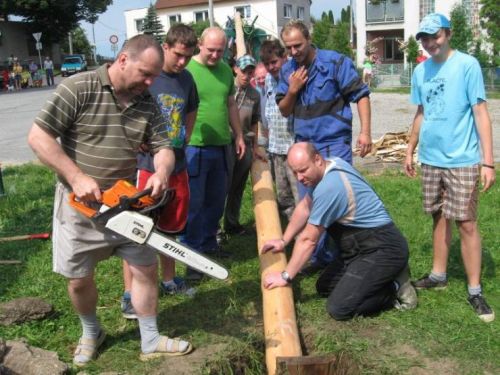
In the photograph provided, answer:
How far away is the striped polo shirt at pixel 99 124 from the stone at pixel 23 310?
1424 mm

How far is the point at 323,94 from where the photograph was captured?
4395 mm

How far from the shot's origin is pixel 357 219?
382cm

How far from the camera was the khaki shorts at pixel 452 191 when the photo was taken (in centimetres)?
380

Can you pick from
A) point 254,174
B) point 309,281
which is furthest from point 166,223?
point 254,174

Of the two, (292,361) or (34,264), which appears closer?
(292,361)

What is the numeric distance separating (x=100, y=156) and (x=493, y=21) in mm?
24160

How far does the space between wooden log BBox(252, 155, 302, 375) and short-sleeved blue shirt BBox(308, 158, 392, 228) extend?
1.87 ft

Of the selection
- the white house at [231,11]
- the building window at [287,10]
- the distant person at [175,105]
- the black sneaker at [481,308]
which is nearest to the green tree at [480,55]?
the black sneaker at [481,308]

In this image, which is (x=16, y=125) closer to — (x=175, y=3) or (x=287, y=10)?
(x=287, y=10)

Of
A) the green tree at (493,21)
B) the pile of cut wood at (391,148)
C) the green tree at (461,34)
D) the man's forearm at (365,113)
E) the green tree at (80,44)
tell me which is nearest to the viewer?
the man's forearm at (365,113)

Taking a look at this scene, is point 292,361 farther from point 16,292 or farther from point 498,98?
point 498,98

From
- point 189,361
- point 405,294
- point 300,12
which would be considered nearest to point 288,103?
point 405,294

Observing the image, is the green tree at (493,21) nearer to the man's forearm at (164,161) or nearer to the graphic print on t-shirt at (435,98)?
the graphic print on t-shirt at (435,98)

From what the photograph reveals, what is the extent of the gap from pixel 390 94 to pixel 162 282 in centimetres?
2086
